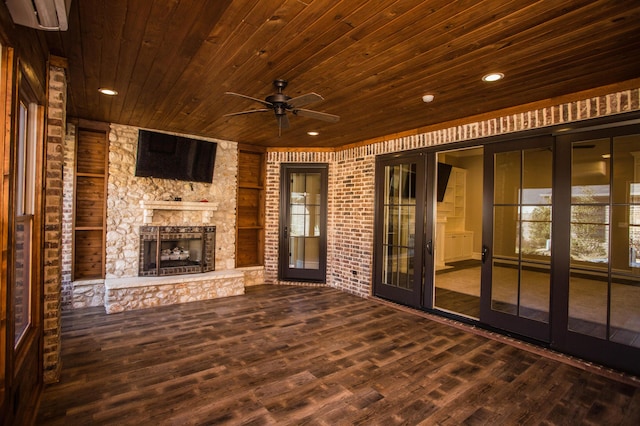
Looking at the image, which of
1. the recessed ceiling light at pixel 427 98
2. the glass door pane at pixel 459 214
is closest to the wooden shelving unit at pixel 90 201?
the recessed ceiling light at pixel 427 98

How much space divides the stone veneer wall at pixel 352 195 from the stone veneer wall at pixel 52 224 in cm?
385

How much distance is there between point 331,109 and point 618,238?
3.24 metres

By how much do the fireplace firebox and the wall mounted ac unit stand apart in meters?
3.80

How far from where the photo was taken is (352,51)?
2480mm

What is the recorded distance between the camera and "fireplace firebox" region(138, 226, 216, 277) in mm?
5035

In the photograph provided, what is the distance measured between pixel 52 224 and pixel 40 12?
172cm

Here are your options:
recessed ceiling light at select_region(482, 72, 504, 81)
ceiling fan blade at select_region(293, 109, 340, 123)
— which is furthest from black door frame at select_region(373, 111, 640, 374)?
ceiling fan blade at select_region(293, 109, 340, 123)

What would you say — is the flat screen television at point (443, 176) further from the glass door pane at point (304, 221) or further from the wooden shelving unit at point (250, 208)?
the wooden shelving unit at point (250, 208)

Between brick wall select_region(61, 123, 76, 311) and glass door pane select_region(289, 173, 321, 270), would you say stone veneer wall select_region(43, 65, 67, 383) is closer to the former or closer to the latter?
brick wall select_region(61, 123, 76, 311)

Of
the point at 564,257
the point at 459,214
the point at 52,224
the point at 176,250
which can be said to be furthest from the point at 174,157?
the point at 459,214

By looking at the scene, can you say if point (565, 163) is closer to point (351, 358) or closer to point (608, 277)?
point (608, 277)

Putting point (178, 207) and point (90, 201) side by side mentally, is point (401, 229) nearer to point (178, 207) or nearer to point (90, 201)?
point (178, 207)

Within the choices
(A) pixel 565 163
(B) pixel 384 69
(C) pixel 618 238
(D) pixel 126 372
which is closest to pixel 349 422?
(D) pixel 126 372

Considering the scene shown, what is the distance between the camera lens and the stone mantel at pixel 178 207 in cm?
504
